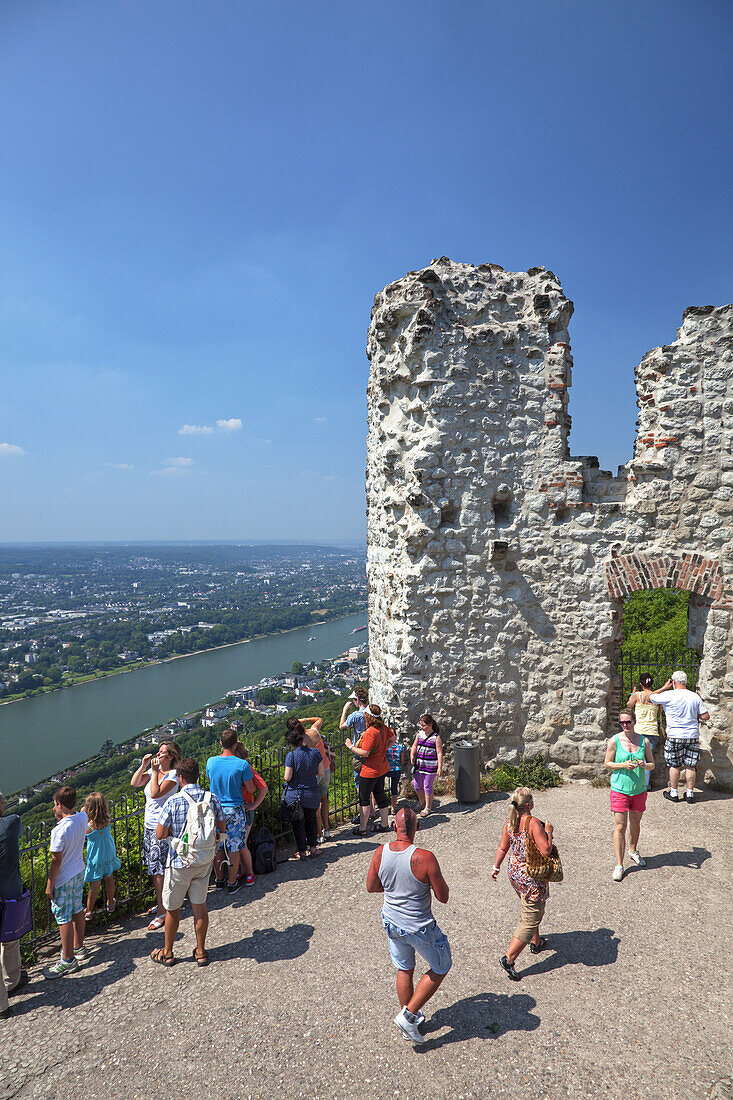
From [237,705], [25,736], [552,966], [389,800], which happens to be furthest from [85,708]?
[552,966]

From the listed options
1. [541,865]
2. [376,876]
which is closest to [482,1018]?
[541,865]

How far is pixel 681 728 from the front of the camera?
743 centimetres

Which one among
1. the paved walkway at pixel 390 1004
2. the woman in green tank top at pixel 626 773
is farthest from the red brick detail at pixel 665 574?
the paved walkway at pixel 390 1004

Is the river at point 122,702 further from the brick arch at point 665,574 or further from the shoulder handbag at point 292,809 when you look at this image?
the brick arch at point 665,574

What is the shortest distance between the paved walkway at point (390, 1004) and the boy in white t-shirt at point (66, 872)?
0.70ft

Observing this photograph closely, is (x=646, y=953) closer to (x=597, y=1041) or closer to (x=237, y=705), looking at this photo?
(x=597, y=1041)

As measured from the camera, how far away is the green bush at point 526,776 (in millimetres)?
8141

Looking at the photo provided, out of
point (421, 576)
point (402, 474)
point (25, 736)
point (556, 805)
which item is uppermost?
point (402, 474)

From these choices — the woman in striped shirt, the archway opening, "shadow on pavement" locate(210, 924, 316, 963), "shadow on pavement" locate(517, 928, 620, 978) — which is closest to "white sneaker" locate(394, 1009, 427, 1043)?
"shadow on pavement" locate(517, 928, 620, 978)

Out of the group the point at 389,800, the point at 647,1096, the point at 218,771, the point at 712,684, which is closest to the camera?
the point at 647,1096

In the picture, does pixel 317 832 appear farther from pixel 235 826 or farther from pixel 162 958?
pixel 162 958

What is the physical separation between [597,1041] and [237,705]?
3290cm

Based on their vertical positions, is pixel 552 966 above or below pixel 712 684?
below

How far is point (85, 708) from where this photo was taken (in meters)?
45.9
